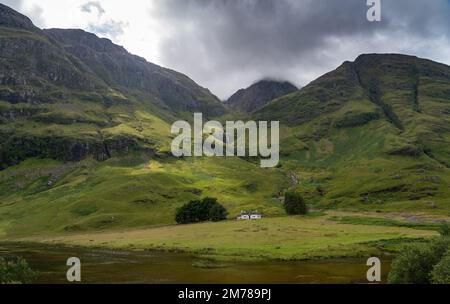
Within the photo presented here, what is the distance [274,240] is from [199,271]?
5565cm

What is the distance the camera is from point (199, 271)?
92.7 m

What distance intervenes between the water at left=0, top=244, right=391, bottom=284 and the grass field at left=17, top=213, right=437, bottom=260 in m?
10.9

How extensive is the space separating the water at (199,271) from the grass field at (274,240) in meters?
10.9

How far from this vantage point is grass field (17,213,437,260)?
4722 inches

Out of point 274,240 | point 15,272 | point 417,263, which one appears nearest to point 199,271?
point 15,272

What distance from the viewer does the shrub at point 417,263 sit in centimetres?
6703

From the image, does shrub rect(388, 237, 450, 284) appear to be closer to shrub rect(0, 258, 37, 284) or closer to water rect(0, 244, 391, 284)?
water rect(0, 244, 391, 284)

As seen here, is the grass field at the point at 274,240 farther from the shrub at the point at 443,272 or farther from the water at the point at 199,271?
the shrub at the point at 443,272

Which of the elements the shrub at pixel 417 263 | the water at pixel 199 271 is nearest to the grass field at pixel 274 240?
the water at pixel 199 271

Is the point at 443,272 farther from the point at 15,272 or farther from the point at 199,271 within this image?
the point at 15,272

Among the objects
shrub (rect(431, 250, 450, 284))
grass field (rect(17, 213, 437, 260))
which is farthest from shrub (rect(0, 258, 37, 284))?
grass field (rect(17, 213, 437, 260))
